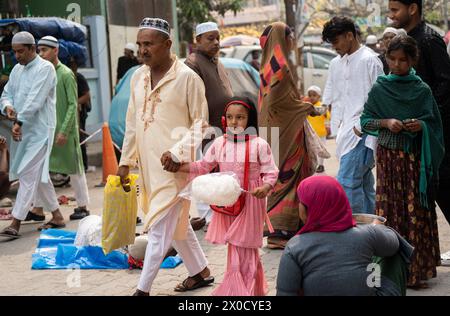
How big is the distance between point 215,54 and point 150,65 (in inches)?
90.0

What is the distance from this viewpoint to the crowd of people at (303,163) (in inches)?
149

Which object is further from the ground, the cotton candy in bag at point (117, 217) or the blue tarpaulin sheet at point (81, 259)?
the cotton candy in bag at point (117, 217)

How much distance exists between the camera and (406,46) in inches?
207

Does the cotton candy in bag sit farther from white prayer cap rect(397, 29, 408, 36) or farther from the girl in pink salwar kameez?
white prayer cap rect(397, 29, 408, 36)

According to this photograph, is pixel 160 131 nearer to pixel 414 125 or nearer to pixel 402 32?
pixel 414 125

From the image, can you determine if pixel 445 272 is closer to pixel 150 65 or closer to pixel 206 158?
pixel 206 158

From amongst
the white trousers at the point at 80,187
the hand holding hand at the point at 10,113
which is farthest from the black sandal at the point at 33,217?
the hand holding hand at the point at 10,113

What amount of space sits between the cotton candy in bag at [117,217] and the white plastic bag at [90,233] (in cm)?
58

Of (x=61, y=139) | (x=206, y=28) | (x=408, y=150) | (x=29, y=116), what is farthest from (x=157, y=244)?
(x=61, y=139)

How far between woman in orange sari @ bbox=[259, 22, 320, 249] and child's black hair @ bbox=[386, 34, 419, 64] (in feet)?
5.76

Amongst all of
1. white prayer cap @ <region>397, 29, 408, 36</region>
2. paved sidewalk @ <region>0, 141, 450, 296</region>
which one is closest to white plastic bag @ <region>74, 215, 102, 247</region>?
paved sidewalk @ <region>0, 141, 450, 296</region>

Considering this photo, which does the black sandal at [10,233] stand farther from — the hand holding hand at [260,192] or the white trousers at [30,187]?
the hand holding hand at [260,192]

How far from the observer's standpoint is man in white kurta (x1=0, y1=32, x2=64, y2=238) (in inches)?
308

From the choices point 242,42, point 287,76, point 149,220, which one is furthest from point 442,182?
point 242,42
